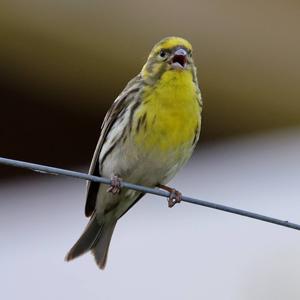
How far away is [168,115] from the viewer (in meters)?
4.64

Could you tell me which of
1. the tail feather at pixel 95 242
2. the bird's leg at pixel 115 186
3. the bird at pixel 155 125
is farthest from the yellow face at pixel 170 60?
the tail feather at pixel 95 242

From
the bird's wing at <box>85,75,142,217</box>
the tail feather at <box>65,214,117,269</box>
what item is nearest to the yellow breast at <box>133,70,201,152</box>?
the bird's wing at <box>85,75,142,217</box>

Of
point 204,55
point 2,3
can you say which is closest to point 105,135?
point 2,3

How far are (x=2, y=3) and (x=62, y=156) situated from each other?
1.86m

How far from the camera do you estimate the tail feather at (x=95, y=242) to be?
16.5 feet

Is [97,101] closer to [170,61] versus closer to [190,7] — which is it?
[190,7]

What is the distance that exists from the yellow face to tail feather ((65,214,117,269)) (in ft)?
2.61

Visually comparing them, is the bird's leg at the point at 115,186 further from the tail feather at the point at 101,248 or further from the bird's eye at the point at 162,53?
the bird's eye at the point at 162,53

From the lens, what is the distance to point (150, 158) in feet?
15.5

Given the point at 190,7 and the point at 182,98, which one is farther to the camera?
the point at 190,7

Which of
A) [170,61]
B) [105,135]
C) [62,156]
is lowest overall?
[62,156]

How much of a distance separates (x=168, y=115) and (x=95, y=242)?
822mm

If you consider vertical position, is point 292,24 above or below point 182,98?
above

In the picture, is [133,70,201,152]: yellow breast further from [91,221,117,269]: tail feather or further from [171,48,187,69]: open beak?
[91,221,117,269]: tail feather
